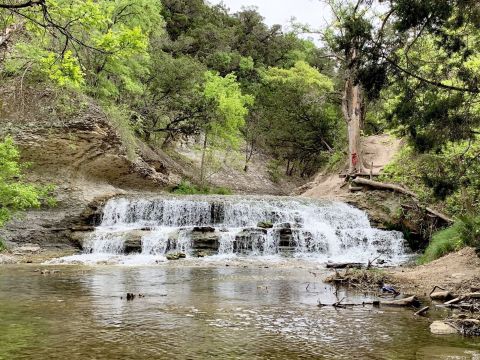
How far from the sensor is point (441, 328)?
643 cm

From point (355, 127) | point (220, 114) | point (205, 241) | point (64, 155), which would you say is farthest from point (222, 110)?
point (205, 241)

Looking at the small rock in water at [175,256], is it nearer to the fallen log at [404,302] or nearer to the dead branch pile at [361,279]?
the dead branch pile at [361,279]

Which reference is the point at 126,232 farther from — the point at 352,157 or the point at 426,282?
the point at 352,157

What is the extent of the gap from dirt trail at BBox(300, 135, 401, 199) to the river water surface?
21439 millimetres

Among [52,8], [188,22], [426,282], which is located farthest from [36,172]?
[188,22]

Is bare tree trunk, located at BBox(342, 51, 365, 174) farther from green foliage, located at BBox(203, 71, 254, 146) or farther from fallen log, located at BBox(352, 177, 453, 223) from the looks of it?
green foliage, located at BBox(203, 71, 254, 146)

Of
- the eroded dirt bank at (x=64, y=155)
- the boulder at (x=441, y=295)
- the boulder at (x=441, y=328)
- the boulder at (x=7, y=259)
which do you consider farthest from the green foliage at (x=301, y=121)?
the boulder at (x=441, y=328)

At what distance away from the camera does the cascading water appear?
18609 millimetres

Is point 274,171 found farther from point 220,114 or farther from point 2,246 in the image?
point 2,246

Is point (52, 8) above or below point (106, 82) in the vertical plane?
below

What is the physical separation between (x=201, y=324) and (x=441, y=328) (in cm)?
331

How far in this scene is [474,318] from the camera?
7094mm

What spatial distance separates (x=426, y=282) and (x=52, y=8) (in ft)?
30.8

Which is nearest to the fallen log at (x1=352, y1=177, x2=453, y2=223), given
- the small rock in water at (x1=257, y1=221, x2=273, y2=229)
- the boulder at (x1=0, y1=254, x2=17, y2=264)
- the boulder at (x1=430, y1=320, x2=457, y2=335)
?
the small rock in water at (x1=257, y1=221, x2=273, y2=229)
